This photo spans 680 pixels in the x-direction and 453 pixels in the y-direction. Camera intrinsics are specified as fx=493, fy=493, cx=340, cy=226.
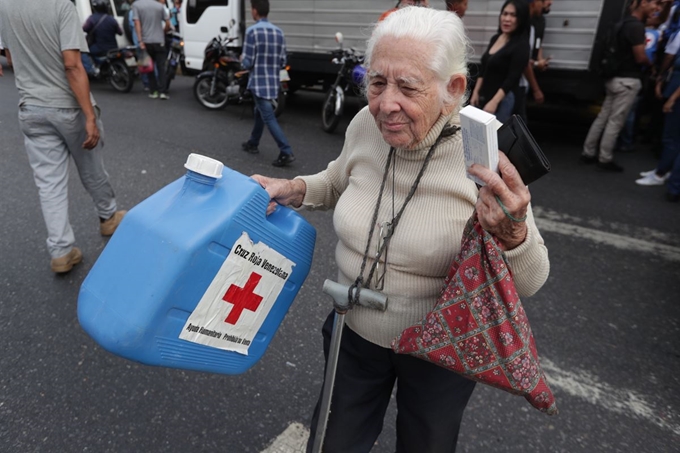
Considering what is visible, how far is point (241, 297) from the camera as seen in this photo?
1.32m

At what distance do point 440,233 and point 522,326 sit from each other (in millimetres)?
297

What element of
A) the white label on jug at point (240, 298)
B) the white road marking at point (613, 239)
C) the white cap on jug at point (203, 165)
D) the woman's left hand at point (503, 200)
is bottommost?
the white road marking at point (613, 239)

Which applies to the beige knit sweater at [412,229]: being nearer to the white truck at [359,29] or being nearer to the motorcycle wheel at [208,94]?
the white truck at [359,29]

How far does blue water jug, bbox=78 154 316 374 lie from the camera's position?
1157 mm

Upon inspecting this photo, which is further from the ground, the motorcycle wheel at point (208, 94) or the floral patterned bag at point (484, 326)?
the floral patterned bag at point (484, 326)

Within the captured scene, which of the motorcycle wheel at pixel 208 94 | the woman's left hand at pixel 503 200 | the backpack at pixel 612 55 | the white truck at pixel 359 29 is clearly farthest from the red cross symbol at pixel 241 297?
the motorcycle wheel at pixel 208 94

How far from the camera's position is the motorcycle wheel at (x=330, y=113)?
6.66 m

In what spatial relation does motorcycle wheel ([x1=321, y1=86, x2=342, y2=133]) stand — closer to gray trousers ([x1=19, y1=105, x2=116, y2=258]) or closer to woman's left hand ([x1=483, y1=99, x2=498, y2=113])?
woman's left hand ([x1=483, y1=99, x2=498, y2=113])

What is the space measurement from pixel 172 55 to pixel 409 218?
10.2 meters

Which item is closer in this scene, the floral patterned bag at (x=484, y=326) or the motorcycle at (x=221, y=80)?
the floral patterned bag at (x=484, y=326)

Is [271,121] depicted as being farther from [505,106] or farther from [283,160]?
[505,106]

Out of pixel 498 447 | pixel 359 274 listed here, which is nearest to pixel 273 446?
pixel 498 447

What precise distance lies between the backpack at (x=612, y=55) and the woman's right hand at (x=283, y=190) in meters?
4.83

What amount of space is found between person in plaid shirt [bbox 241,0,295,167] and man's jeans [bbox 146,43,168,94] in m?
4.27
